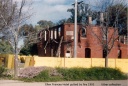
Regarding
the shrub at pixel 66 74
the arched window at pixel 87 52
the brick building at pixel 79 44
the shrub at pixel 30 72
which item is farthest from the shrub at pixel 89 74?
the arched window at pixel 87 52

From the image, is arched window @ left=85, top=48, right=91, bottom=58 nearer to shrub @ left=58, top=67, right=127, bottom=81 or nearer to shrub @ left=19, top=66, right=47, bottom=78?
shrub @ left=58, top=67, right=127, bottom=81

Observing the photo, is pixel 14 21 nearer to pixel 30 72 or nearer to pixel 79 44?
pixel 30 72

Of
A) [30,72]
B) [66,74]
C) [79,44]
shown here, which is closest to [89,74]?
[66,74]

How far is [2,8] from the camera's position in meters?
23.8

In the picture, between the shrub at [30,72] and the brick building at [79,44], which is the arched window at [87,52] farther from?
the shrub at [30,72]

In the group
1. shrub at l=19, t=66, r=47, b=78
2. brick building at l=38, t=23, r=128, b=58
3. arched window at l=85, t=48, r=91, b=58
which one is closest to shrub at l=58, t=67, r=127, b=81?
shrub at l=19, t=66, r=47, b=78

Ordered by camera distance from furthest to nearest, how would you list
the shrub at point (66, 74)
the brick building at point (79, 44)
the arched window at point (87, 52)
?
1. the arched window at point (87, 52)
2. the brick building at point (79, 44)
3. the shrub at point (66, 74)

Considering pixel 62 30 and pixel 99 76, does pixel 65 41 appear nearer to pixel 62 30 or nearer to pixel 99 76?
pixel 62 30

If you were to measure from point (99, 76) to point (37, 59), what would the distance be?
12.0 metres

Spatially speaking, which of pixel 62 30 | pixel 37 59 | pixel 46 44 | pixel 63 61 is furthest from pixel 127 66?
pixel 46 44

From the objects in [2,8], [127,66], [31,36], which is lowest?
[127,66]

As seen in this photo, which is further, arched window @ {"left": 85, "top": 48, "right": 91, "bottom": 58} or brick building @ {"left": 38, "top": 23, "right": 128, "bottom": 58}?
arched window @ {"left": 85, "top": 48, "right": 91, "bottom": 58}

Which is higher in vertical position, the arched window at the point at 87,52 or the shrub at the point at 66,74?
the shrub at the point at 66,74

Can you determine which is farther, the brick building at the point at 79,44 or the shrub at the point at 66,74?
the brick building at the point at 79,44
